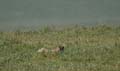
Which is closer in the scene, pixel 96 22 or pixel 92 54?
pixel 92 54

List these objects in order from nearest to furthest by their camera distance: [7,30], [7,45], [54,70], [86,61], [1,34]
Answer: [54,70] < [86,61] < [7,45] < [1,34] < [7,30]

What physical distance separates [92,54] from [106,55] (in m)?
0.39

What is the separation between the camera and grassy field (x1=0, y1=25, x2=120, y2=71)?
34.8 ft

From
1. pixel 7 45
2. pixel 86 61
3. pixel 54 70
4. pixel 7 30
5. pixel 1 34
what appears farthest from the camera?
pixel 7 30

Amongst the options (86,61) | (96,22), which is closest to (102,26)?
(96,22)

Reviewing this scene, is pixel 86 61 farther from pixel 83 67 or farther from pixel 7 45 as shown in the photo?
pixel 7 45

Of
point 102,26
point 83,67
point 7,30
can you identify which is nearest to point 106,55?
point 83,67

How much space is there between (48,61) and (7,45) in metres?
1.99

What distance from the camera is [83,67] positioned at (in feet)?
34.4

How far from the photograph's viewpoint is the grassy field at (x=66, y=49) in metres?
10.6

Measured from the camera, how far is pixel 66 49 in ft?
40.4

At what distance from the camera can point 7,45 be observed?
12.8m

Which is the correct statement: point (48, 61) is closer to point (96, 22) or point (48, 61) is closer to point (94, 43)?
point (94, 43)

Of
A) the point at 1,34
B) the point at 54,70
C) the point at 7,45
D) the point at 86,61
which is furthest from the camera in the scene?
the point at 1,34
